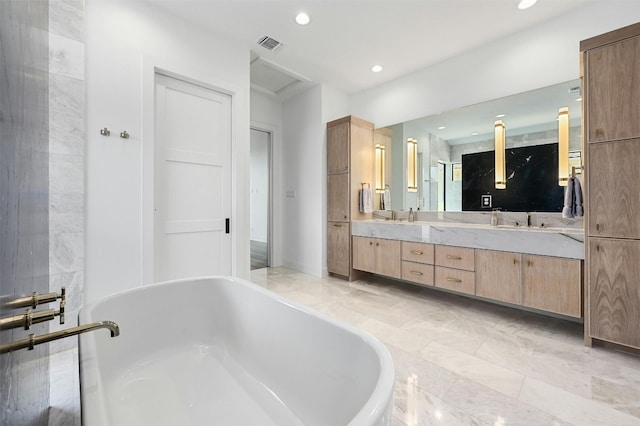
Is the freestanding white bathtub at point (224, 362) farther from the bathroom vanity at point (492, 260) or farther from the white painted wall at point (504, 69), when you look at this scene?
the white painted wall at point (504, 69)

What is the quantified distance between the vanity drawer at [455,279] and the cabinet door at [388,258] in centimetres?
47

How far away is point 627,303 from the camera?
1.80 meters

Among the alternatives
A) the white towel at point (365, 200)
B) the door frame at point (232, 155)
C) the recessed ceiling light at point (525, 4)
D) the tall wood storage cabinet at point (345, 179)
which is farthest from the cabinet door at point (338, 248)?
the recessed ceiling light at point (525, 4)

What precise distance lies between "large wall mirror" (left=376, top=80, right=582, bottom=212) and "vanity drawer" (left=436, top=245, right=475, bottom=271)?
73 cm

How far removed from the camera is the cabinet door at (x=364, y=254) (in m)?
3.48

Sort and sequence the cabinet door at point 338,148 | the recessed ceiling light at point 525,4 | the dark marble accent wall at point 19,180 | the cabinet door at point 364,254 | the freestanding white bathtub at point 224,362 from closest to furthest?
the dark marble accent wall at point 19,180
the freestanding white bathtub at point 224,362
the recessed ceiling light at point 525,4
the cabinet door at point 364,254
the cabinet door at point 338,148

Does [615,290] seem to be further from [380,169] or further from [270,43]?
[270,43]

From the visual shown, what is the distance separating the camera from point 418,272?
301 centimetres

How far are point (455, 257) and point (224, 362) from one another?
90.8 inches

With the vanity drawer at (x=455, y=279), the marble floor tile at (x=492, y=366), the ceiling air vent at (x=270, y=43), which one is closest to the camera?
the marble floor tile at (x=492, y=366)

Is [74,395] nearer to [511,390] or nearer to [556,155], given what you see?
[511,390]

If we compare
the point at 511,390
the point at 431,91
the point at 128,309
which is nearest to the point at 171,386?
the point at 128,309

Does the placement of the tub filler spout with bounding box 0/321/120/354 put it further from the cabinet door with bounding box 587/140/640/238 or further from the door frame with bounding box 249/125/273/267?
the door frame with bounding box 249/125/273/267

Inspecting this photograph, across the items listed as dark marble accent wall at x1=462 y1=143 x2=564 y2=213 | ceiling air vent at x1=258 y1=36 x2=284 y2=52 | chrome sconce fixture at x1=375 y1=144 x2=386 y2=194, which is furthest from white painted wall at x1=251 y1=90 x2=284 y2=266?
dark marble accent wall at x1=462 y1=143 x2=564 y2=213
